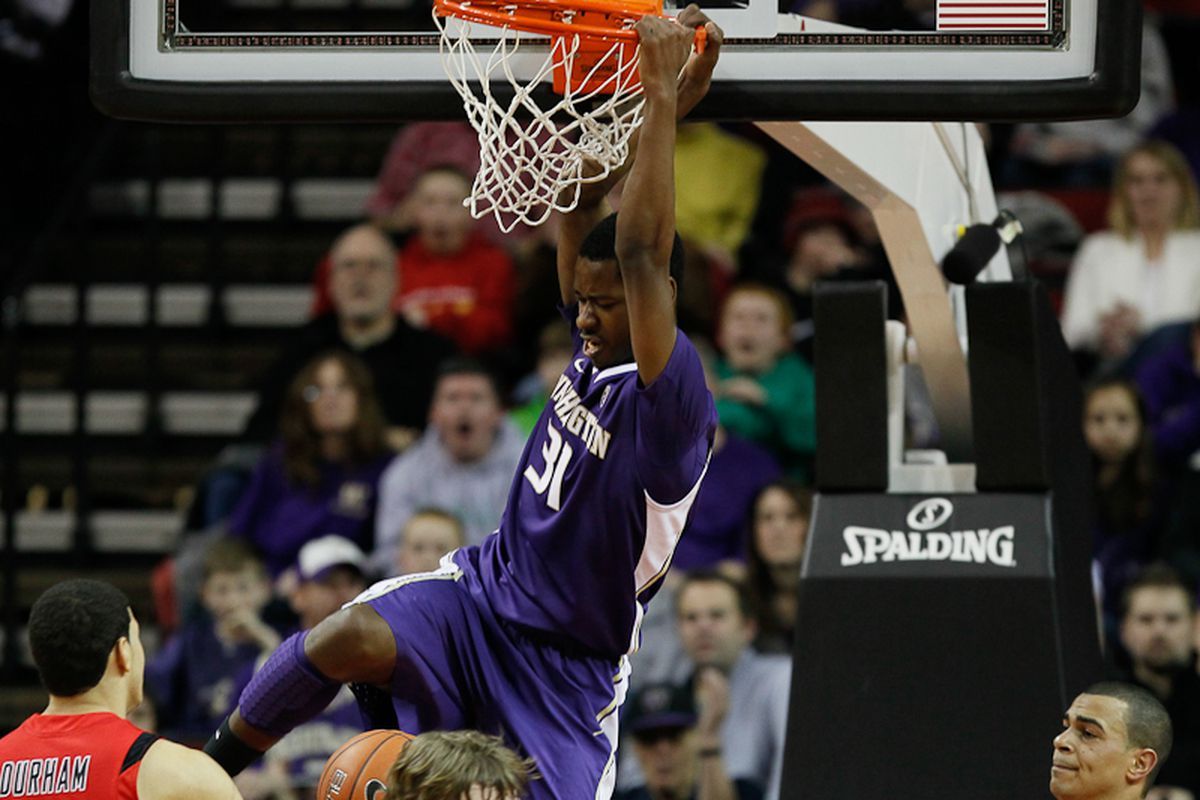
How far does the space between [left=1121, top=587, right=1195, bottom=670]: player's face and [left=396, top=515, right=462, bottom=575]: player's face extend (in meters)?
2.45

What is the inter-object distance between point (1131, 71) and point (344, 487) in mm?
4921

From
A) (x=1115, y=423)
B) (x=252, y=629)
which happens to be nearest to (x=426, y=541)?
(x=252, y=629)

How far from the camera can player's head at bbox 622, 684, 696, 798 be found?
299 inches

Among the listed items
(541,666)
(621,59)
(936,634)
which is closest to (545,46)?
(621,59)

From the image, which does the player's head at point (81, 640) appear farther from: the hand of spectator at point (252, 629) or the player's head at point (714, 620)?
the hand of spectator at point (252, 629)

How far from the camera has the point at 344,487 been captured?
9016mm

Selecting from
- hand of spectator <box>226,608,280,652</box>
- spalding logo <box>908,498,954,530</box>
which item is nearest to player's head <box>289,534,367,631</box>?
hand of spectator <box>226,608,280,652</box>

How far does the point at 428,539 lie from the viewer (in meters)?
8.24

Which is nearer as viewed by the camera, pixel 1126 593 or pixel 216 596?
pixel 1126 593

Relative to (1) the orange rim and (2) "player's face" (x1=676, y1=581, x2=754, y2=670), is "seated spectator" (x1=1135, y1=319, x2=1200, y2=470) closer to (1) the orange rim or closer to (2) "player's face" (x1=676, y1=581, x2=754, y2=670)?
(2) "player's face" (x1=676, y1=581, x2=754, y2=670)

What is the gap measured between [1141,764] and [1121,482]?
10.9 feet

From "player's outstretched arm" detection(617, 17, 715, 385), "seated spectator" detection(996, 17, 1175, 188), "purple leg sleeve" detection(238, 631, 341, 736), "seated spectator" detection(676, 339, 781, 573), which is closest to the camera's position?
"player's outstretched arm" detection(617, 17, 715, 385)

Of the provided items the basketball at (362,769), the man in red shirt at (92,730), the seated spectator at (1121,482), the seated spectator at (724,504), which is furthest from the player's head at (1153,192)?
the man in red shirt at (92,730)

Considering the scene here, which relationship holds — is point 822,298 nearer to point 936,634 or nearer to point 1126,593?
point 936,634
